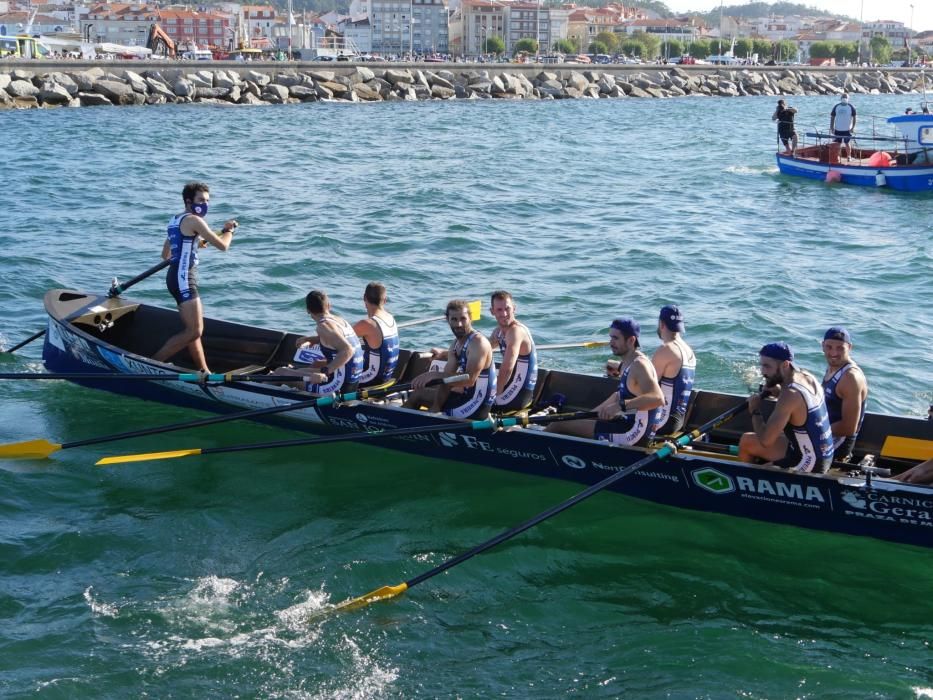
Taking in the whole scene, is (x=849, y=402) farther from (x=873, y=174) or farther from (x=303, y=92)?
(x=303, y=92)

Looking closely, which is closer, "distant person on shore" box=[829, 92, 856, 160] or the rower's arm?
the rower's arm

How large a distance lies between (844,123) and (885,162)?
1622 millimetres

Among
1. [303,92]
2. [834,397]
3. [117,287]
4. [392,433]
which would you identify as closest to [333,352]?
[392,433]

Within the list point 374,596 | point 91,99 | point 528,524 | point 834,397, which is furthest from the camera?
point 91,99

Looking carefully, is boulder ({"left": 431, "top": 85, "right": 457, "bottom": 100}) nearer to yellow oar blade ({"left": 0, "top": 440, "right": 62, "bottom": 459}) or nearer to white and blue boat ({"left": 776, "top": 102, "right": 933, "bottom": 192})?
white and blue boat ({"left": 776, "top": 102, "right": 933, "bottom": 192})

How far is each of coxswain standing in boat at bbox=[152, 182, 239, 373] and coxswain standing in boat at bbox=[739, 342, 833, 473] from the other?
20.2ft

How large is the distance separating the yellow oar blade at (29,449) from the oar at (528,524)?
411 centimetres

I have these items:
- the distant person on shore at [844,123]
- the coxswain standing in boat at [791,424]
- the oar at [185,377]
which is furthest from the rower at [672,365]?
the distant person on shore at [844,123]

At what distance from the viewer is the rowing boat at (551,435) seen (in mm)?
9109

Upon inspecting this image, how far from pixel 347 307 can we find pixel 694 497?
9095 mm

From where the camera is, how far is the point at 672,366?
999cm

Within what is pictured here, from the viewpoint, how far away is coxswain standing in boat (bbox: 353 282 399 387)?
37.3 feet

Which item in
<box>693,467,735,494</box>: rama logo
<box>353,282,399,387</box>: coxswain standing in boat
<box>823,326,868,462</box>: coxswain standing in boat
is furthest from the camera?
<box>353,282,399,387</box>: coxswain standing in boat

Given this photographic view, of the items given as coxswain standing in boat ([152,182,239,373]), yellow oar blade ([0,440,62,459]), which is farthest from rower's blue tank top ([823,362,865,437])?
yellow oar blade ([0,440,62,459])
